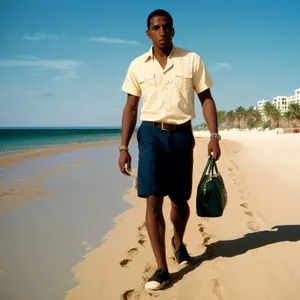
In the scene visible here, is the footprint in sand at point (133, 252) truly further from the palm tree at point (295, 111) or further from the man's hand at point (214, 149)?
the palm tree at point (295, 111)

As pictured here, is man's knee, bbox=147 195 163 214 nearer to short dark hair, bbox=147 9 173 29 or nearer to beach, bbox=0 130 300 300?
beach, bbox=0 130 300 300

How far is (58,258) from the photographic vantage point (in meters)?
3.35

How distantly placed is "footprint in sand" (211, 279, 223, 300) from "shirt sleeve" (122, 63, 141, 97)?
1.61 metres

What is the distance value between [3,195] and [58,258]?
3840 millimetres

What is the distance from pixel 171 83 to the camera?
105 inches

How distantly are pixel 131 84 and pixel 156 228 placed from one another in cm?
119

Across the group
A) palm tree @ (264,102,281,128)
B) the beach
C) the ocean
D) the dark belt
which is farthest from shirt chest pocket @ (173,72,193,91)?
palm tree @ (264,102,281,128)

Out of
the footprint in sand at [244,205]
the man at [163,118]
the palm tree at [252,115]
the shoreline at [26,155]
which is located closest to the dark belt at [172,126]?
the man at [163,118]

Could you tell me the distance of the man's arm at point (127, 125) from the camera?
9.49 ft

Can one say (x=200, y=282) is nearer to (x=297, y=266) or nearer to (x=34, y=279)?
(x=297, y=266)

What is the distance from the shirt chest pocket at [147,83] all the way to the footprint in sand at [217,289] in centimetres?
155

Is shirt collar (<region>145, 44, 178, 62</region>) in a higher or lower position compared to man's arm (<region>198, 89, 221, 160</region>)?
higher

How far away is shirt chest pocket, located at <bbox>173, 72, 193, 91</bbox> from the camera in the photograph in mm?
2682

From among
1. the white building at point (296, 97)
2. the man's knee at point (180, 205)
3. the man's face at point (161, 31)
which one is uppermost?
the white building at point (296, 97)
